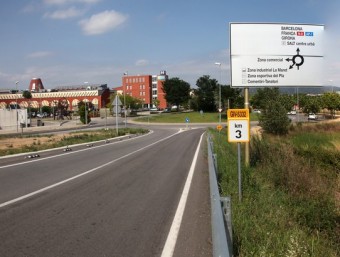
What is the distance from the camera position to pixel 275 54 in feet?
42.8

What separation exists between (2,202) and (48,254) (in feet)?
13.6

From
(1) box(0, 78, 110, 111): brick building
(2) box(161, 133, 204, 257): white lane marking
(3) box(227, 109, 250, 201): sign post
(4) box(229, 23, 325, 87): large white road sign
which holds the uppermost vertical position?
(1) box(0, 78, 110, 111): brick building

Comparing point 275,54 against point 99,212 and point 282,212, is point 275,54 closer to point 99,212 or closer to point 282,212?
point 282,212

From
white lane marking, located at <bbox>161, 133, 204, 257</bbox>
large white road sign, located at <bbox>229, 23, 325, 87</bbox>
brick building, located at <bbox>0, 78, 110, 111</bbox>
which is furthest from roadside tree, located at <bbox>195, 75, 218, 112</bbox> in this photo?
white lane marking, located at <bbox>161, 133, 204, 257</bbox>

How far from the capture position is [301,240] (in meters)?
5.92

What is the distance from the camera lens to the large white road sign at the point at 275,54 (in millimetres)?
12750

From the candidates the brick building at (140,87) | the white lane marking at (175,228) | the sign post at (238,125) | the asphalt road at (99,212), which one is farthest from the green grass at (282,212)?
the brick building at (140,87)

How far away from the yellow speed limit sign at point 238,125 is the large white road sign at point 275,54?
10.9ft

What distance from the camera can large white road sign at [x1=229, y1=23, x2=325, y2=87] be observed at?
41.8 ft

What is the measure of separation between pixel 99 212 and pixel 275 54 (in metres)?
7.82

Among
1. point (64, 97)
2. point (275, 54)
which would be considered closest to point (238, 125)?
point (275, 54)

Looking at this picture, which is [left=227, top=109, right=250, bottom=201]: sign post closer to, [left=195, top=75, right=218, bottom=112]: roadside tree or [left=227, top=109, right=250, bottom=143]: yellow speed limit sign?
[left=227, top=109, right=250, bottom=143]: yellow speed limit sign

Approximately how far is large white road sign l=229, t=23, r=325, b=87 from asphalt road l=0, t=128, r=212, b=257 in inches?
149

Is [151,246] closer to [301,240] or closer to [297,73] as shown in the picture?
[301,240]
